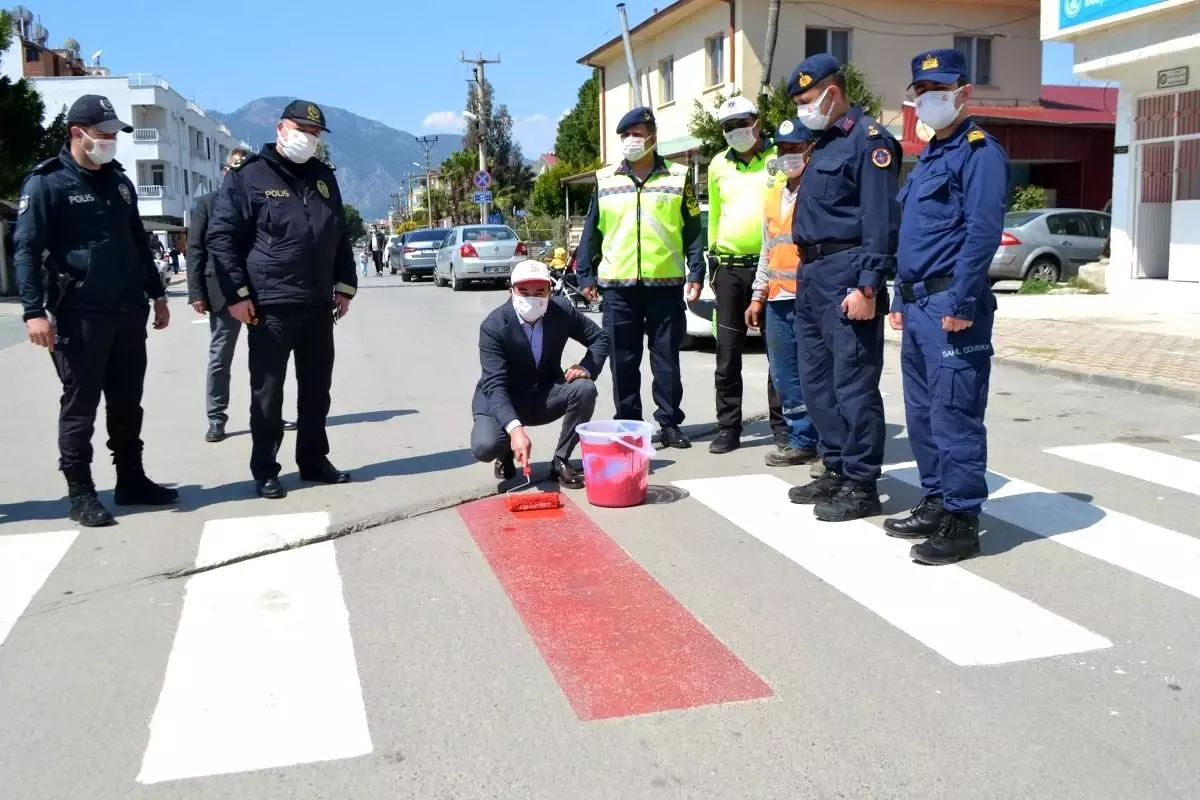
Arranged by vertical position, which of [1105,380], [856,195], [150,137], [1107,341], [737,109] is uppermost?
[150,137]

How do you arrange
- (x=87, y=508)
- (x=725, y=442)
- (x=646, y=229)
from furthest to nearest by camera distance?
(x=725, y=442) < (x=646, y=229) < (x=87, y=508)

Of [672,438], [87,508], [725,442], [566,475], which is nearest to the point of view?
[87,508]

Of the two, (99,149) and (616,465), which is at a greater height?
(99,149)

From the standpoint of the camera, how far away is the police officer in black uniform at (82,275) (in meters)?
5.79

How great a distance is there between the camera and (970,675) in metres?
3.89

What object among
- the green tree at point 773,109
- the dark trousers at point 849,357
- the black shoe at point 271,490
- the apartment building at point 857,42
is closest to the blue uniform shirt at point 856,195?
the dark trousers at point 849,357

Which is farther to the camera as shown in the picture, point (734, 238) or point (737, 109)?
point (734, 238)

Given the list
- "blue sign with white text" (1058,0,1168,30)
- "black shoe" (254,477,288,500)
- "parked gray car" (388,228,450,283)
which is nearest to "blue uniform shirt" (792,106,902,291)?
"black shoe" (254,477,288,500)

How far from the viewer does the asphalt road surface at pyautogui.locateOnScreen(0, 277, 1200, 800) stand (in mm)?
3301

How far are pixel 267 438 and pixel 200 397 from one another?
14.6 ft

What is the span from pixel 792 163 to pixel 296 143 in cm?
275

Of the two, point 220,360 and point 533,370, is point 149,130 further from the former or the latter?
point 533,370

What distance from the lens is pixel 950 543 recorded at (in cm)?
512

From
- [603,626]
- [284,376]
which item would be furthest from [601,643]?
[284,376]
